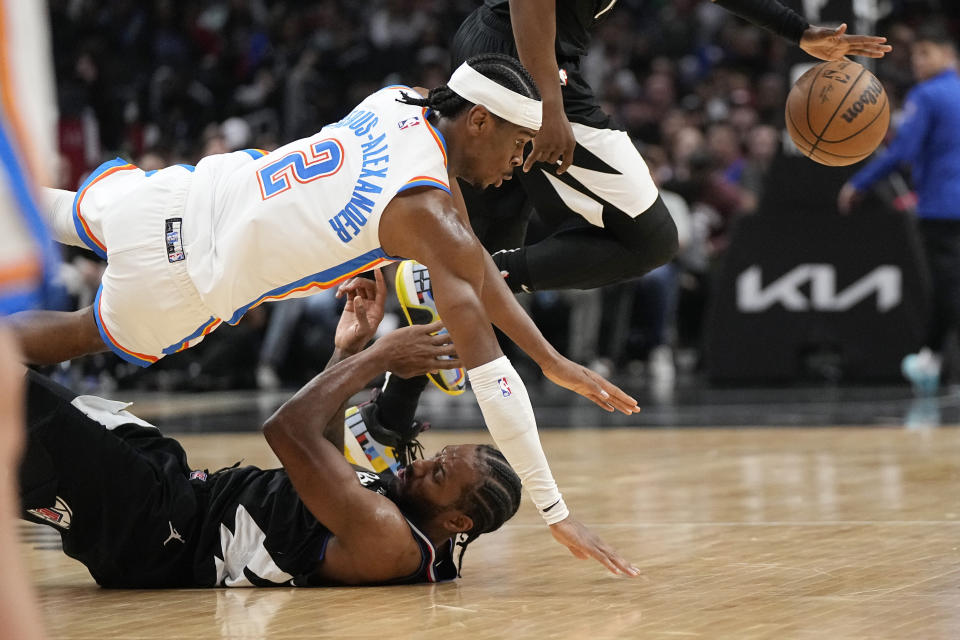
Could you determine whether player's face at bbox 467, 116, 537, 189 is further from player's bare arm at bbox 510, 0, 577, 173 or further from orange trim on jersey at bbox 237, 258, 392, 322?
player's bare arm at bbox 510, 0, 577, 173

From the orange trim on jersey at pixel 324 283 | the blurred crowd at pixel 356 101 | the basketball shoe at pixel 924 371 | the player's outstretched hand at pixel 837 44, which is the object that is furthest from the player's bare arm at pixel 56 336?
the basketball shoe at pixel 924 371

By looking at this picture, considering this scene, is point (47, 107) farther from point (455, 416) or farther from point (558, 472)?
point (455, 416)

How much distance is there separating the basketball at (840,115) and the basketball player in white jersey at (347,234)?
5.38 ft

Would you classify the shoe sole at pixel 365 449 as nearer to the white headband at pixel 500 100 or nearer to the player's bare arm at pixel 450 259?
the player's bare arm at pixel 450 259

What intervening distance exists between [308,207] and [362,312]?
59cm

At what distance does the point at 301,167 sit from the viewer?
3.58 m

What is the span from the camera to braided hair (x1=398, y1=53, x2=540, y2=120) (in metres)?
3.53

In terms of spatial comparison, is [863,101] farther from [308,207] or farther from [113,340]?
[113,340]

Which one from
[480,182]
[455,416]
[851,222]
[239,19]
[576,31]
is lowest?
[455,416]

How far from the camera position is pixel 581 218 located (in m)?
4.54

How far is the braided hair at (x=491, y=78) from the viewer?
139 inches

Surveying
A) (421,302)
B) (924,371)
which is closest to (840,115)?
(421,302)

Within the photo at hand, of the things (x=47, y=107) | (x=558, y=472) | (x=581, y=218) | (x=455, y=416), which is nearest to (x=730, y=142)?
(x=455, y=416)

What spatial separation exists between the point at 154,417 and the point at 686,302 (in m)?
5.07
